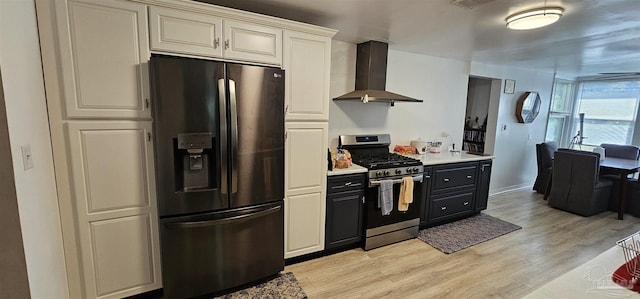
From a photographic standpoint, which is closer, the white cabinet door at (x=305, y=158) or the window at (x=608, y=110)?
the white cabinet door at (x=305, y=158)

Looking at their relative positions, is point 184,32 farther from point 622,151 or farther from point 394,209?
point 622,151

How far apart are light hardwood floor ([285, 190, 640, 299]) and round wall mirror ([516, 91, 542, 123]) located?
82.3 inches

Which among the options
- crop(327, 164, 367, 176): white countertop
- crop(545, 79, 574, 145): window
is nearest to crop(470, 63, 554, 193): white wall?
crop(545, 79, 574, 145): window

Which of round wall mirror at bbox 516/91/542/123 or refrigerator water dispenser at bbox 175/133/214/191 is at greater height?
round wall mirror at bbox 516/91/542/123

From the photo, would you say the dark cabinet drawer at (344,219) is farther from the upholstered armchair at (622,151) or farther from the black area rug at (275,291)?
the upholstered armchair at (622,151)

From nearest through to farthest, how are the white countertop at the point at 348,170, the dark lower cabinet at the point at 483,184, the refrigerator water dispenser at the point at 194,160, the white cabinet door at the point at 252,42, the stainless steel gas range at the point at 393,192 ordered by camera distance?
the refrigerator water dispenser at the point at 194,160 < the white cabinet door at the point at 252,42 < the white countertop at the point at 348,170 < the stainless steel gas range at the point at 393,192 < the dark lower cabinet at the point at 483,184

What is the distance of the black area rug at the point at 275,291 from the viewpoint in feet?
7.39

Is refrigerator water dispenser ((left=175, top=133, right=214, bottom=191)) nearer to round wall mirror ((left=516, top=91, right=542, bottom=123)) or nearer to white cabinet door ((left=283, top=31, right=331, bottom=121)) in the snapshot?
white cabinet door ((left=283, top=31, right=331, bottom=121))

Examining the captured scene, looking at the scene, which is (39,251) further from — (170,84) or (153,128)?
(170,84)

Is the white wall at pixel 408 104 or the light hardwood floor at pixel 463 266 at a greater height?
the white wall at pixel 408 104

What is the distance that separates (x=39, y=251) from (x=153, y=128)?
2.88ft

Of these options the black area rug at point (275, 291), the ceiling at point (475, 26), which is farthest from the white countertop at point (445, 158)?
the black area rug at point (275, 291)

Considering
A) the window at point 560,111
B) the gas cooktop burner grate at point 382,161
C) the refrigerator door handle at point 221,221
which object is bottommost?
the refrigerator door handle at point 221,221

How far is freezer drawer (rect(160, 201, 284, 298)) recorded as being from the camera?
2000 millimetres
